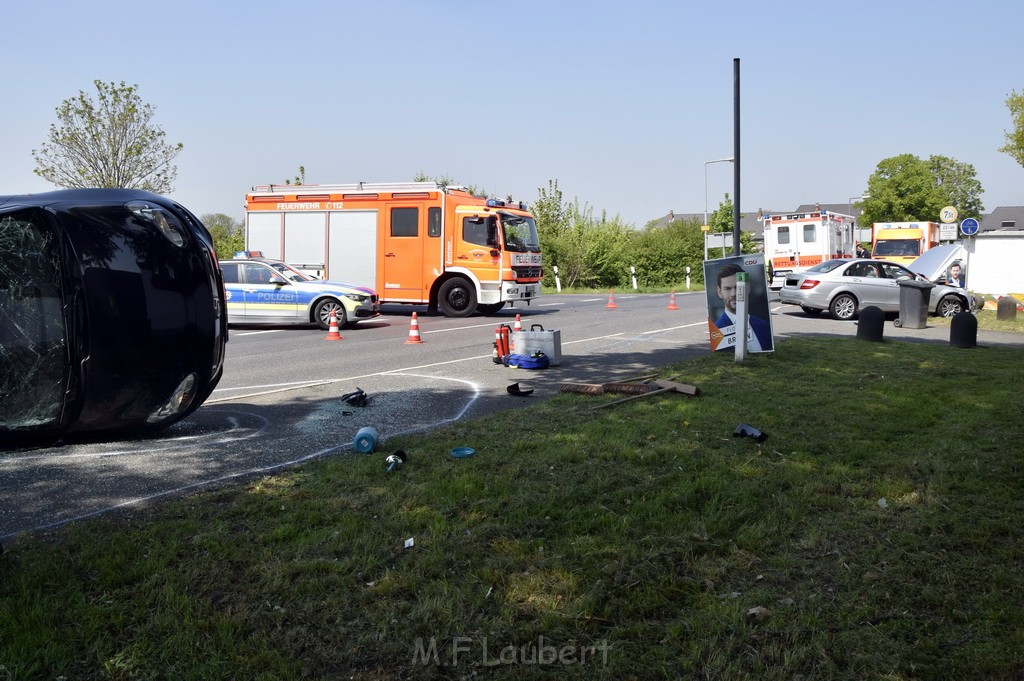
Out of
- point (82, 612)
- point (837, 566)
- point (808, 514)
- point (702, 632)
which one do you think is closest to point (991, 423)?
point (808, 514)

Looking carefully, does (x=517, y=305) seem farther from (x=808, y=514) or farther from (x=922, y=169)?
(x=922, y=169)

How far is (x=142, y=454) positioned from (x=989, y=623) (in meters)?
5.64

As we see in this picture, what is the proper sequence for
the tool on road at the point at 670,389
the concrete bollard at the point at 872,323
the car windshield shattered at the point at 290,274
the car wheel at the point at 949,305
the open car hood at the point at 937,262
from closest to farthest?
the tool on road at the point at 670,389 → the concrete bollard at the point at 872,323 → the car windshield shattered at the point at 290,274 → the car wheel at the point at 949,305 → the open car hood at the point at 937,262

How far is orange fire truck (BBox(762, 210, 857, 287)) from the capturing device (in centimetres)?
3084

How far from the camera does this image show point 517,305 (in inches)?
979

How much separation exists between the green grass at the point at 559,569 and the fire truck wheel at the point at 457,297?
48.2 feet

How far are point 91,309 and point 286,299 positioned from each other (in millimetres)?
13107

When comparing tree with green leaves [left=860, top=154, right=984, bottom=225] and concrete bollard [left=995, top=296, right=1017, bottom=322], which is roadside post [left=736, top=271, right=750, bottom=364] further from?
tree with green leaves [left=860, top=154, right=984, bottom=225]

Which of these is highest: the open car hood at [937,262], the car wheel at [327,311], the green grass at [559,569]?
the open car hood at [937,262]

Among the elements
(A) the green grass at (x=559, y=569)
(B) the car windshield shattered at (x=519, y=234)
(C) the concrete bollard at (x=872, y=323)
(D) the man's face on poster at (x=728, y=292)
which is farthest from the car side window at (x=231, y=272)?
(A) the green grass at (x=559, y=569)

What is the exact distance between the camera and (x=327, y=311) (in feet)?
61.6

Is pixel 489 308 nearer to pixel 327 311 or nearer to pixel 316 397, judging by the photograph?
pixel 327 311

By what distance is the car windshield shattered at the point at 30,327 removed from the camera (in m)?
5.75

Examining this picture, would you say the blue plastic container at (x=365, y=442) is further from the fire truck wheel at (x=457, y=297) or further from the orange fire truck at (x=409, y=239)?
the fire truck wheel at (x=457, y=297)
